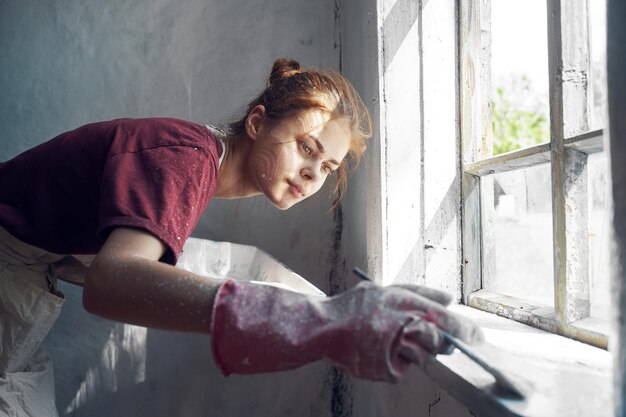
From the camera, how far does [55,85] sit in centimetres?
159

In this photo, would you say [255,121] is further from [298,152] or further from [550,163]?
[550,163]

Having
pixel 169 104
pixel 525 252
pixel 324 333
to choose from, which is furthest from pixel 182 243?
pixel 525 252

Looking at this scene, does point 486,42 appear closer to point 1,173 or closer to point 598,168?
point 598,168

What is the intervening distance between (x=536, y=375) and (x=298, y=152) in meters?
0.64

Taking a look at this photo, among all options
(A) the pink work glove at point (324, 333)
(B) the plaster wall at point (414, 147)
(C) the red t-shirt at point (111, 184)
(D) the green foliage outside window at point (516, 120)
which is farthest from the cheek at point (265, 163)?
(D) the green foliage outside window at point (516, 120)

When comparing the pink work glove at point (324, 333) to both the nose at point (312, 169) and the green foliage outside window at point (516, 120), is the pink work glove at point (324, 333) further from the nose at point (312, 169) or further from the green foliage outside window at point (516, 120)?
the green foliage outside window at point (516, 120)

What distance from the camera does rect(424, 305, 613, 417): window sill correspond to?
19.3 inches

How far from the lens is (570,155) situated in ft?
2.69

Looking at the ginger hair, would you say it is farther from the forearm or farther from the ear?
the forearm

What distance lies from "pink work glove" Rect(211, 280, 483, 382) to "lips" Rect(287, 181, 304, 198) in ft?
1.95

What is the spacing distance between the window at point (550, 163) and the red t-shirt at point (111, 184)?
20.6 inches

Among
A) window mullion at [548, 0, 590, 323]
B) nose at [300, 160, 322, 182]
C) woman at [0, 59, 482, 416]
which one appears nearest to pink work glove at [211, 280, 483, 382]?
woman at [0, 59, 482, 416]

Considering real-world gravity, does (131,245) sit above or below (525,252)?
above

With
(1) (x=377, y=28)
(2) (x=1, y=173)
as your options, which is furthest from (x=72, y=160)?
(1) (x=377, y=28)
